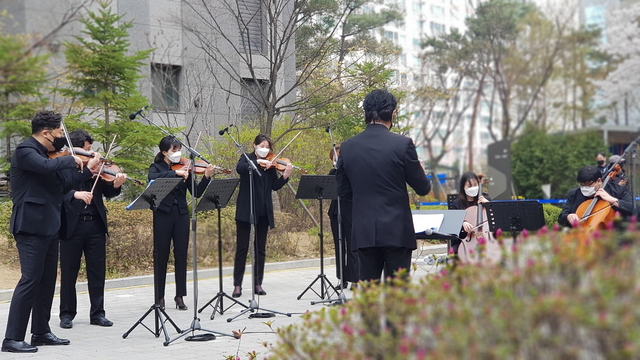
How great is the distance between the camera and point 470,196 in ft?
29.9

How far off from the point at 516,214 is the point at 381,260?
2.55 m

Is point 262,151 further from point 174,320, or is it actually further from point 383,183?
point 383,183

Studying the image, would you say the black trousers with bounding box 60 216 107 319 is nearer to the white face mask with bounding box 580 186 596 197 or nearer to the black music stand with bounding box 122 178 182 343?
the black music stand with bounding box 122 178 182 343

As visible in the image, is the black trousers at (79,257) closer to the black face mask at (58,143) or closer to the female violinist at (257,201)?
the black face mask at (58,143)

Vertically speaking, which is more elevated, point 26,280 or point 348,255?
point 26,280

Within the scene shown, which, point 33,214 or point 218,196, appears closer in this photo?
point 33,214

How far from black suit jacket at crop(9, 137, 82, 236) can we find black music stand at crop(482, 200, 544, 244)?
4305mm

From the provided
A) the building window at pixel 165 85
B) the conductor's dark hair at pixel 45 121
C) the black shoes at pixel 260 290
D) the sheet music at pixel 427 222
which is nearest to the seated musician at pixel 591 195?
the sheet music at pixel 427 222

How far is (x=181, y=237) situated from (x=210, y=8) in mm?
6942

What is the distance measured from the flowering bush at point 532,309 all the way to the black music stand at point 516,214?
500cm

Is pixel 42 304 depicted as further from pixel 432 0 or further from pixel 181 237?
pixel 432 0

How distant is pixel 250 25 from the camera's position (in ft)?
49.7

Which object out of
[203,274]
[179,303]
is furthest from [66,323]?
[203,274]

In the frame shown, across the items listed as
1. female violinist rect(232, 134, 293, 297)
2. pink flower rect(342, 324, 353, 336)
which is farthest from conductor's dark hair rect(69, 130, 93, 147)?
pink flower rect(342, 324, 353, 336)
